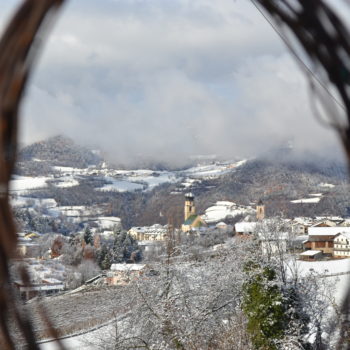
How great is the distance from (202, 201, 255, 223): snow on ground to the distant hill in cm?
4526

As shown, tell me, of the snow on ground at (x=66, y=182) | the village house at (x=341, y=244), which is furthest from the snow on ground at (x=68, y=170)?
the village house at (x=341, y=244)

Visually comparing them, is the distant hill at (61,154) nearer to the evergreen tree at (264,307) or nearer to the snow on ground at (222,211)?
the snow on ground at (222,211)

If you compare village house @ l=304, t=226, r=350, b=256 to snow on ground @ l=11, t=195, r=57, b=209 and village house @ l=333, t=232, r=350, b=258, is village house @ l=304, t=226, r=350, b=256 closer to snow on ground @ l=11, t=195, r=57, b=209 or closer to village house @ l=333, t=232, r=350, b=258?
village house @ l=333, t=232, r=350, b=258

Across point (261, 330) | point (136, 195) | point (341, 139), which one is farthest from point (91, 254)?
point (136, 195)

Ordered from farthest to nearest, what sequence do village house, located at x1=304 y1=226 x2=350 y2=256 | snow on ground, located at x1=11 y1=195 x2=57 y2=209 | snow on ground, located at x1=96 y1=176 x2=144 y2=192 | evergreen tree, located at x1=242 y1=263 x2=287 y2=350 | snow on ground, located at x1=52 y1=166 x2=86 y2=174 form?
snow on ground, located at x1=52 y1=166 x2=86 y2=174 → snow on ground, located at x1=96 y1=176 x2=144 y2=192 → snow on ground, located at x1=11 y1=195 x2=57 y2=209 → village house, located at x1=304 y1=226 x2=350 y2=256 → evergreen tree, located at x1=242 y1=263 x2=287 y2=350

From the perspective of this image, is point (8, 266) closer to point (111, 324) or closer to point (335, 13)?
point (335, 13)

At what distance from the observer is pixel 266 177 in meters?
89.2

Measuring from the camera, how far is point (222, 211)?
79375mm

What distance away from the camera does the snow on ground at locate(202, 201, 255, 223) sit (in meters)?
74.1

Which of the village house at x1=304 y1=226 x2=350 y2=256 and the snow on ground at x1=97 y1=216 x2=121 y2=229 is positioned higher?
the snow on ground at x1=97 y1=216 x2=121 y2=229

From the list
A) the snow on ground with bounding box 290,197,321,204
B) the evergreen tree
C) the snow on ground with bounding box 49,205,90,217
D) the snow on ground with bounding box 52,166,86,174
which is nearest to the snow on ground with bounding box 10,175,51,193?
the snow on ground with bounding box 52,166,86,174

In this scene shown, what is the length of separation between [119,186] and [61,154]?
29766 mm

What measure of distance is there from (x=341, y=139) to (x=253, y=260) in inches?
423

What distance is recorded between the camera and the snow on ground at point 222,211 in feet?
243
